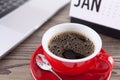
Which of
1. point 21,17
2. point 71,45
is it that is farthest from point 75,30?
point 21,17

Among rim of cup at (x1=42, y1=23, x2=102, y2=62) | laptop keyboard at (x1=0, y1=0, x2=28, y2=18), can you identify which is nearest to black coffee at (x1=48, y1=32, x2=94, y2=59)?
rim of cup at (x1=42, y1=23, x2=102, y2=62)

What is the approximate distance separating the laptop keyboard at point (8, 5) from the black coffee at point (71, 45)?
0.69ft

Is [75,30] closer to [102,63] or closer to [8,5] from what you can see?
[102,63]

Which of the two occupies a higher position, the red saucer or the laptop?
the laptop

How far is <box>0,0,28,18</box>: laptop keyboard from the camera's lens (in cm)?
63

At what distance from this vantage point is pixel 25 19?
609 millimetres

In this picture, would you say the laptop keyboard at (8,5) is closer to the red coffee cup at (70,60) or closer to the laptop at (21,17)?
the laptop at (21,17)

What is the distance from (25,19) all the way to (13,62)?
15cm

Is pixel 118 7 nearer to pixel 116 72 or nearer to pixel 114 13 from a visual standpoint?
pixel 114 13

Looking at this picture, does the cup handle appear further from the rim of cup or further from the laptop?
the laptop

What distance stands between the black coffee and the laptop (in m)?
0.10

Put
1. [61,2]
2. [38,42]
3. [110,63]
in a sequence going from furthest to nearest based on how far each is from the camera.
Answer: [61,2] → [38,42] → [110,63]

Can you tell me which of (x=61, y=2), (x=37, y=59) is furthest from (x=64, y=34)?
(x=61, y=2)

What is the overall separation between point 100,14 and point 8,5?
0.90 ft
